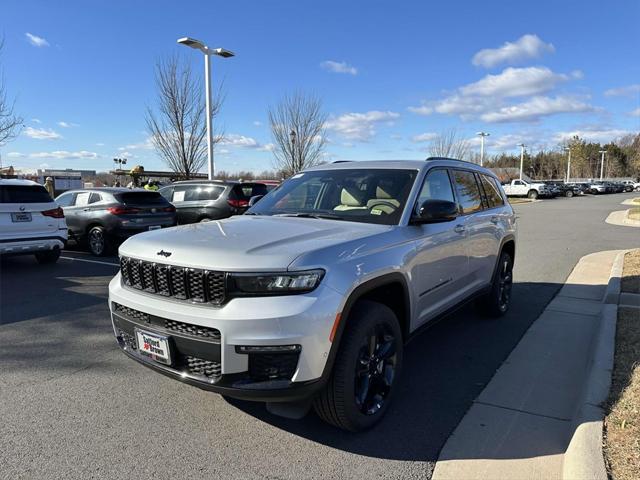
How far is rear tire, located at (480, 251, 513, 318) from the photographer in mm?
5516

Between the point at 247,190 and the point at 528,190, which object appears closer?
the point at 247,190

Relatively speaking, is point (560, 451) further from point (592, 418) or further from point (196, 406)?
point (196, 406)

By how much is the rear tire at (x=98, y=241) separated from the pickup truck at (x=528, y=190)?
42943 mm

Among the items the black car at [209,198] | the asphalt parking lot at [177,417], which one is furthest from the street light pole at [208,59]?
the asphalt parking lot at [177,417]

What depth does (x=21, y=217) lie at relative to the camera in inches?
329

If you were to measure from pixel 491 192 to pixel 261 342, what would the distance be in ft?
13.6

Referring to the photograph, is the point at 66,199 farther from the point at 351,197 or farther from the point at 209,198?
the point at 351,197

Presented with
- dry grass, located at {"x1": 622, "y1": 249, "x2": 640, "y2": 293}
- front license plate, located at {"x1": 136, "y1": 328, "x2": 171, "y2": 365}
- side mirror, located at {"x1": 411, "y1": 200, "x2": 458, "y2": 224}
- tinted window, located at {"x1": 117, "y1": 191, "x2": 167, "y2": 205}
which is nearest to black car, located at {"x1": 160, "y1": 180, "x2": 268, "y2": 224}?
tinted window, located at {"x1": 117, "y1": 191, "x2": 167, "y2": 205}

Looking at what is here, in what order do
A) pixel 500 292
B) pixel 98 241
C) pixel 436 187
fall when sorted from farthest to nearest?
pixel 98 241, pixel 500 292, pixel 436 187

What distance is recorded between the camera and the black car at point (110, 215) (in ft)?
32.8

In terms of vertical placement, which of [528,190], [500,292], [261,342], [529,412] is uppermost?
[528,190]

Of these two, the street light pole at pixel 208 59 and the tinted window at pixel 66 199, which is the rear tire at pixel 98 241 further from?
the street light pole at pixel 208 59

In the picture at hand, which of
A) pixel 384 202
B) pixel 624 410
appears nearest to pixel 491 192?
pixel 384 202

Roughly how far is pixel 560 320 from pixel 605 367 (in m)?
1.94
